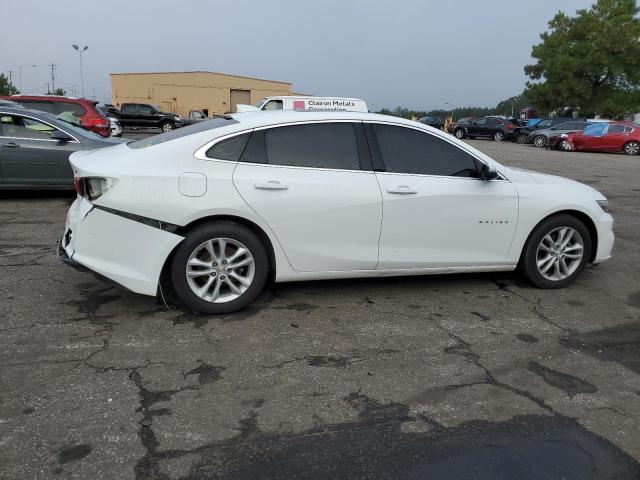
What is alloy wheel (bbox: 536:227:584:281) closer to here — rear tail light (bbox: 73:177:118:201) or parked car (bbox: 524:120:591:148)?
rear tail light (bbox: 73:177:118:201)

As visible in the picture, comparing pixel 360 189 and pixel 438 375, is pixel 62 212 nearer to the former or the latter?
pixel 360 189

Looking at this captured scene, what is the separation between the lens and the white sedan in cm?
406

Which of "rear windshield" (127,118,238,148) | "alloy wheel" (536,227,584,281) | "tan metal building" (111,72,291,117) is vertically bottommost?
"alloy wheel" (536,227,584,281)

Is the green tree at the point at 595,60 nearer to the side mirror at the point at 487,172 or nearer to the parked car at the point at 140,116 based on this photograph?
the parked car at the point at 140,116

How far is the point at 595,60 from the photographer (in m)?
43.0

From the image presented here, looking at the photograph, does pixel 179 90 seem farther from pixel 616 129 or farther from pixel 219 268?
pixel 219 268

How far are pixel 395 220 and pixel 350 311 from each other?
2.73ft

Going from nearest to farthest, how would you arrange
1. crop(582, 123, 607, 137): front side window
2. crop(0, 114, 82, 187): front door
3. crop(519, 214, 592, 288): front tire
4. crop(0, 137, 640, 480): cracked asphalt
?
crop(0, 137, 640, 480): cracked asphalt → crop(519, 214, 592, 288): front tire → crop(0, 114, 82, 187): front door → crop(582, 123, 607, 137): front side window

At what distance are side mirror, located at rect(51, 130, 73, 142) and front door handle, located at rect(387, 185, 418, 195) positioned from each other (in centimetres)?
633

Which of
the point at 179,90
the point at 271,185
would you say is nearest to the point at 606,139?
the point at 271,185

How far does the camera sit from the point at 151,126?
32250 mm

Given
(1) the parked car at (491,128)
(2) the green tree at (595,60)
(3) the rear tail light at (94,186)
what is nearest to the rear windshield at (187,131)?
(3) the rear tail light at (94,186)

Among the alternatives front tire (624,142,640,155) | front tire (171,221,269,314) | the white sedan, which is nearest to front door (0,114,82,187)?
the white sedan

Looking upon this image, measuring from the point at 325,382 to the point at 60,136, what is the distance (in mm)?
7131
